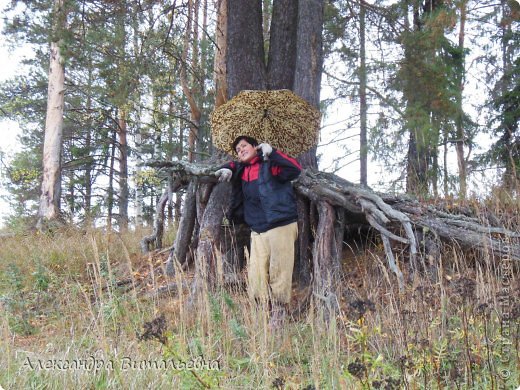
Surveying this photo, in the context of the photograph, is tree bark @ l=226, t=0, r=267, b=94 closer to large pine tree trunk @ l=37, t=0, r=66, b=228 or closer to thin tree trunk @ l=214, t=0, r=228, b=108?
thin tree trunk @ l=214, t=0, r=228, b=108

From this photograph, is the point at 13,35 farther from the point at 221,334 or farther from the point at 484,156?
the point at 484,156

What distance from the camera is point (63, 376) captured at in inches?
111

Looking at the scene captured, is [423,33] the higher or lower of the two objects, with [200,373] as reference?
Answer: higher

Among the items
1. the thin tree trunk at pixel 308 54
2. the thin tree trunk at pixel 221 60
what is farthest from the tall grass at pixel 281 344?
the thin tree trunk at pixel 221 60

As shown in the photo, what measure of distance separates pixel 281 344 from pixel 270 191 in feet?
5.26

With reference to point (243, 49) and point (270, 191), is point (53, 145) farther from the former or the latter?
point (270, 191)

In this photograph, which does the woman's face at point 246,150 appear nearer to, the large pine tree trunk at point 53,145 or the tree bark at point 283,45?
the tree bark at point 283,45

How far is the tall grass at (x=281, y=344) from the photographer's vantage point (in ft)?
7.73

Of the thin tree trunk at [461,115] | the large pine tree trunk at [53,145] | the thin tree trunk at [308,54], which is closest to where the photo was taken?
the thin tree trunk at [308,54]

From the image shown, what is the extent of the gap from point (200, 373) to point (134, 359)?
0.58 m

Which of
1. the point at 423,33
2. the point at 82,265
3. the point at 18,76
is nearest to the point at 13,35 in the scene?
the point at 18,76

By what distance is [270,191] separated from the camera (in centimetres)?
452

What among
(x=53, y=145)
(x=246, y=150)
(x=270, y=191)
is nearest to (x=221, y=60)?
(x=246, y=150)

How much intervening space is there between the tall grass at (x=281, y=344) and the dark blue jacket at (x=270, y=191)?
0.91 meters
